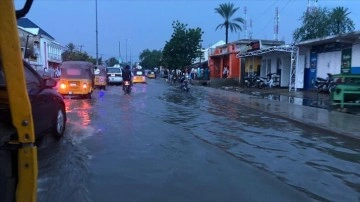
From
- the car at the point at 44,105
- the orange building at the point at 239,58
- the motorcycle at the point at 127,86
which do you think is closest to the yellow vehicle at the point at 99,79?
the motorcycle at the point at 127,86

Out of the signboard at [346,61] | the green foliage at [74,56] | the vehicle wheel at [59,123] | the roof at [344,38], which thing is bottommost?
the vehicle wheel at [59,123]

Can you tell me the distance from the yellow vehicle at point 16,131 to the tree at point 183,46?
58560mm

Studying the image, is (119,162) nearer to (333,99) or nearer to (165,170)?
(165,170)

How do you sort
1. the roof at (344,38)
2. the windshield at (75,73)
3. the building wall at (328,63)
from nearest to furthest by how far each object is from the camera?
the roof at (344,38), the windshield at (75,73), the building wall at (328,63)

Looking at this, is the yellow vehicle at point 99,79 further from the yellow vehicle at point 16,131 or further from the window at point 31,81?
the yellow vehicle at point 16,131

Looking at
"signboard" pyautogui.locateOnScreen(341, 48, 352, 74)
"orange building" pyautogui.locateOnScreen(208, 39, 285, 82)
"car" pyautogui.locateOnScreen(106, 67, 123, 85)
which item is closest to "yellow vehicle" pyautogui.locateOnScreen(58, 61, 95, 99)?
"signboard" pyautogui.locateOnScreen(341, 48, 352, 74)

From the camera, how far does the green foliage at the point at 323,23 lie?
38341 mm

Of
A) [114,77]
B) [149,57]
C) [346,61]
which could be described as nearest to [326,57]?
[346,61]

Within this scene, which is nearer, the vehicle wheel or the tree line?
the vehicle wheel

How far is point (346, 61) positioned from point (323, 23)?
14.0m

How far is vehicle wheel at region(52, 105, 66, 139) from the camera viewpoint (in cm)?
951

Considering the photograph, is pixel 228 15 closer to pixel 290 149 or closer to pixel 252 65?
pixel 252 65

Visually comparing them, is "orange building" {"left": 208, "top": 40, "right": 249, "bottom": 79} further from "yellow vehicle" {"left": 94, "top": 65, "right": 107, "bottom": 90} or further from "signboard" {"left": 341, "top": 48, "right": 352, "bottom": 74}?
"signboard" {"left": 341, "top": 48, "right": 352, "bottom": 74}

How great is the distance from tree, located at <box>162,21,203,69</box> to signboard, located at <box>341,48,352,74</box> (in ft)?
120
